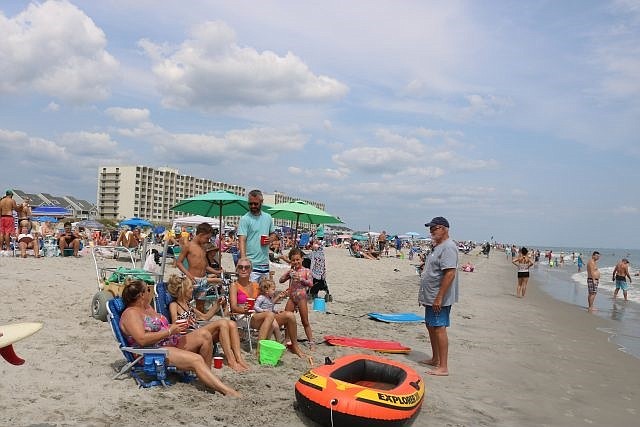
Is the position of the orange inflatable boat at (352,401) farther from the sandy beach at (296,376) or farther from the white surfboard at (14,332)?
the white surfboard at (14,332)

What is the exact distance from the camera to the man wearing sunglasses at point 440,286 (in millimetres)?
5418

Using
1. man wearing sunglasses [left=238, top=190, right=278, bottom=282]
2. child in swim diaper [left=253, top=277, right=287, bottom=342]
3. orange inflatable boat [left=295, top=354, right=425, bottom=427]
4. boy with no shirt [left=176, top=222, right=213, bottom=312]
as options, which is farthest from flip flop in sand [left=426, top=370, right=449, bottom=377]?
boy with no shirt [left=176, top=222, right=213, bottom=312]

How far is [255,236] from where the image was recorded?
614 cm

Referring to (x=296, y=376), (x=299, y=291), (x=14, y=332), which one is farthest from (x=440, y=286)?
(x=14, y=332)

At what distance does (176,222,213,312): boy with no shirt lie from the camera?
6211 mm

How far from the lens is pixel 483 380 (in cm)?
557

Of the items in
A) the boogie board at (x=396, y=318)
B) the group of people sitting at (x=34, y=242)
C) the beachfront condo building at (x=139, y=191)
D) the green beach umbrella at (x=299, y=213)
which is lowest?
the boogie board at (x=396, y=318)

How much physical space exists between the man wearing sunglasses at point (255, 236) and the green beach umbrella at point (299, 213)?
392 centimetres

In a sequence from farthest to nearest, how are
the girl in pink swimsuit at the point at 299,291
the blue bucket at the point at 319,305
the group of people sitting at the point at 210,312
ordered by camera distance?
the blue bucket at the point at 319,305 < the girl in pink swimsuit at the point at 299,291 < the group of people sitting at the point at 210,312

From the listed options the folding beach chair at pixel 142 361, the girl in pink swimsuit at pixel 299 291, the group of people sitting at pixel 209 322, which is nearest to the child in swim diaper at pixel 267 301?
the group of people sitting at pixel 209 322

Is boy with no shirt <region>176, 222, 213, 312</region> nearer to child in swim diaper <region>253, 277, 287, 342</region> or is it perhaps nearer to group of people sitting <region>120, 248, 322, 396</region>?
group of people sitting <region>120, 248, 322, 396</region>

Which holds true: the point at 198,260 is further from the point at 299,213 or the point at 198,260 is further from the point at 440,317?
the point at 299,213

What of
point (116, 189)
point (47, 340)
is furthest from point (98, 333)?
point (116, 189)

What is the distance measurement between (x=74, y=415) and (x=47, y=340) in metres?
2.12
